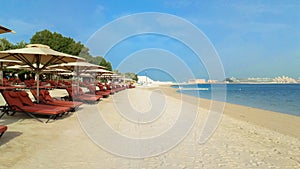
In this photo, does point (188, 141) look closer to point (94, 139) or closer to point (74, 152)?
point (94, 139)

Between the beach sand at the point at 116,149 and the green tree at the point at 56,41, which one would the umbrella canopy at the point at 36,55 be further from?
the green tree at the point at 56,41

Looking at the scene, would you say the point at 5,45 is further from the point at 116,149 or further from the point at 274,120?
the point at 274,120

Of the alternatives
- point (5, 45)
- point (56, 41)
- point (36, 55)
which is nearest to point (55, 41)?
point (56, 41)

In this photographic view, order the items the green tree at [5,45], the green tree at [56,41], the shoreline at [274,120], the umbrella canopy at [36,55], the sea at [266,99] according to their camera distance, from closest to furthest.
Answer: the umbrella canopy at [36,55]
the shoreline at [274,120]
the sea at [266,99]
the green tree at [5,45]
the green tree at [56,41]

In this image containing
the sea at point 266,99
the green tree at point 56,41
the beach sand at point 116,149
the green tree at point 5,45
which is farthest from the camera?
the green tree at point 56,41

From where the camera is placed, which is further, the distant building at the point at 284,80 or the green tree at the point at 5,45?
the distant building at the point at 284,80

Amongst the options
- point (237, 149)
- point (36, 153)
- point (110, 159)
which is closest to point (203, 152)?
point (237, 149)

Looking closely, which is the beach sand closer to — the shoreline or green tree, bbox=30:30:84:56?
the shoreline

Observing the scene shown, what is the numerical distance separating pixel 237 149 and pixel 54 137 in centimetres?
387

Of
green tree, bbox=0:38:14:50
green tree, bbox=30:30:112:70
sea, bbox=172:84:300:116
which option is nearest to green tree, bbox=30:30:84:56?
green tree, bbox=30:30:112:70

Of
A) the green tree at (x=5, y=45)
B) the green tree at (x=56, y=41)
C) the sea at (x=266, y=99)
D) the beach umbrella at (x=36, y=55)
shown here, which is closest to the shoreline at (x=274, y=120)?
the sea at (x=266, y=99)

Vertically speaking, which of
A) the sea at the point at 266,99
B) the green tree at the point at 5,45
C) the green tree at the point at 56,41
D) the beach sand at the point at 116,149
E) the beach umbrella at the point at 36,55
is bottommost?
the sea at the point at 266,99

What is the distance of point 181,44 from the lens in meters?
8.82

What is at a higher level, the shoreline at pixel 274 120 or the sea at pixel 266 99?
the shoreline at pixel 274 120
